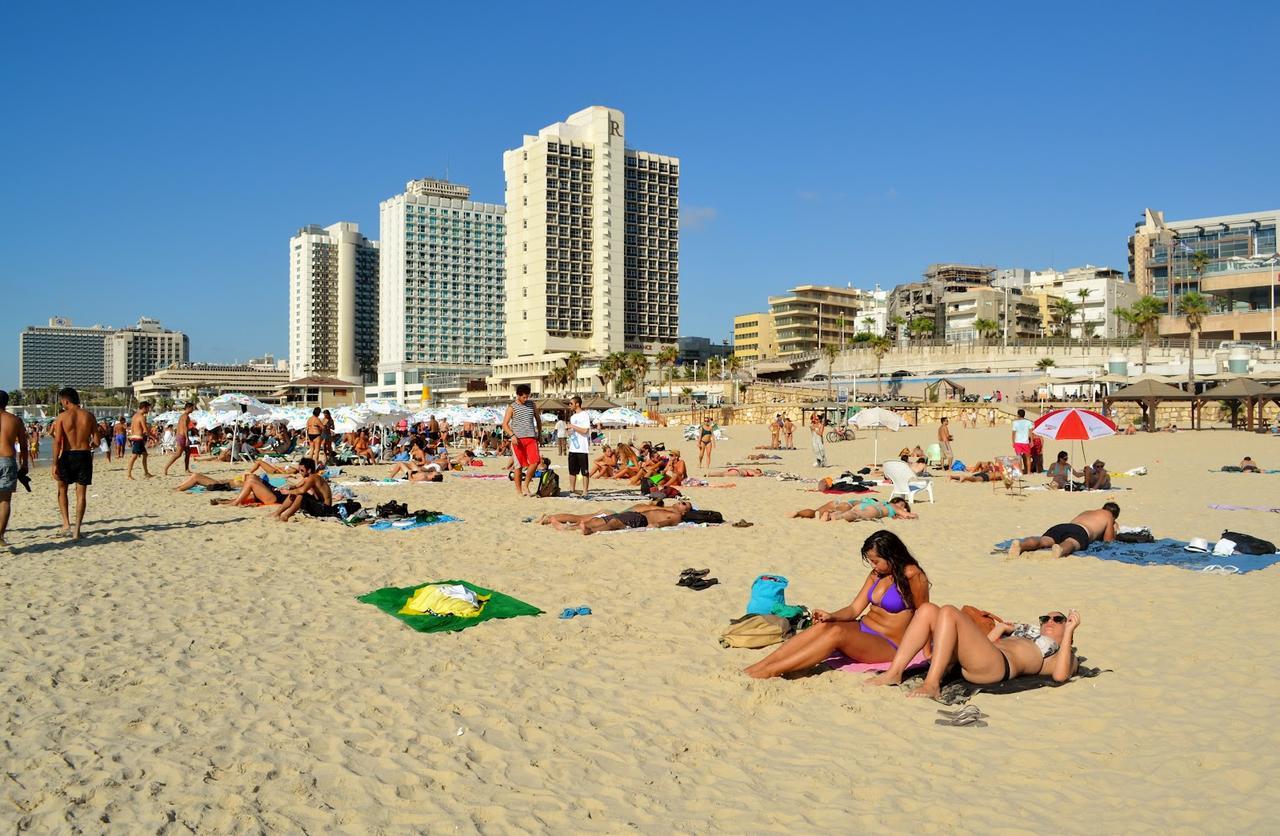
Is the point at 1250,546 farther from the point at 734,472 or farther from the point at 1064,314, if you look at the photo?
the point at 1064,314

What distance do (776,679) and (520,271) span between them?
316 ft

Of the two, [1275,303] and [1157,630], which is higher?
[1275,303]

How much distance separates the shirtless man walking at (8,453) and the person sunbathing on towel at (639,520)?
566 centimetres

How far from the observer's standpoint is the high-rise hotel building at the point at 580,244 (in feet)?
315

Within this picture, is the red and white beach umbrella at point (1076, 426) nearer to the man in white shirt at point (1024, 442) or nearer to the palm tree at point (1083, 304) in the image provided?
the man in white shirt at point (1024, 442)

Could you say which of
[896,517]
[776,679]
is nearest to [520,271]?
[896,517]

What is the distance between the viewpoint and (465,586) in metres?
6.86

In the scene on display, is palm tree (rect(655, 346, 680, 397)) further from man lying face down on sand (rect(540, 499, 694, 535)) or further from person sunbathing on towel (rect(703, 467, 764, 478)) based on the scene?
man lying face down on sand (rect(540, 499, 694, 535))

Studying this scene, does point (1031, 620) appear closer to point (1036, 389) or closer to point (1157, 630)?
point (1157, 630)

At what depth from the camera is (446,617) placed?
6.37m

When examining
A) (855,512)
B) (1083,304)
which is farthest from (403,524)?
(1083,304)

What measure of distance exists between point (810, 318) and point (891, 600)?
108 m

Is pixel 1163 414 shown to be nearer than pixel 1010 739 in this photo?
No

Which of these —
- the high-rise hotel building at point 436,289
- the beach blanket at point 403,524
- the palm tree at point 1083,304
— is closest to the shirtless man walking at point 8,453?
the beach blanket at point 403,524
